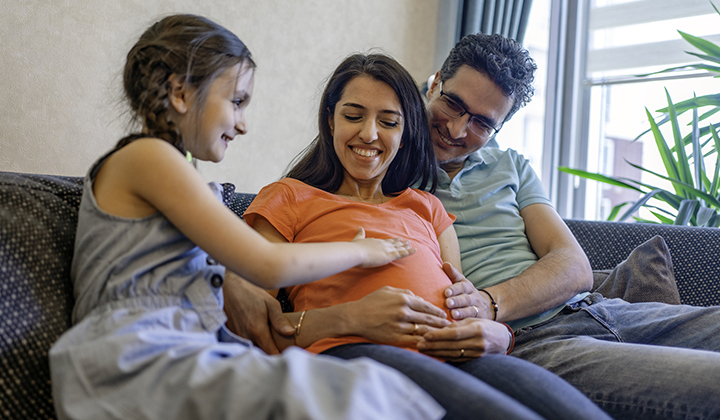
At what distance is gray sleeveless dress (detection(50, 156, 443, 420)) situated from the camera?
0.70 metres

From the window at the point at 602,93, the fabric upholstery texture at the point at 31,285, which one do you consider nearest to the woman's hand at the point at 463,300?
the fabric upholstery texture at the point at 31,285

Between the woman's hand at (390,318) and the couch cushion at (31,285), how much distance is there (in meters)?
0.53

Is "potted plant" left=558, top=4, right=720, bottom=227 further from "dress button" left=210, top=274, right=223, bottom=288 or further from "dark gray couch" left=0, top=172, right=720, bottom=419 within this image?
"dark gray couch" left=0, top=172, right=720, bottom=419

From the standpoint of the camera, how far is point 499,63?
1633mm

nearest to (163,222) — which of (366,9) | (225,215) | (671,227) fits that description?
(225,215)

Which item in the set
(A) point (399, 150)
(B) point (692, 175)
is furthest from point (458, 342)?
(B) point (692, 175)

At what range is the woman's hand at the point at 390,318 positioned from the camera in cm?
104

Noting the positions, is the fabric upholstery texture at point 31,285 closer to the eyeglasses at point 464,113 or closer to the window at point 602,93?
the eyeglasses at point 464,113

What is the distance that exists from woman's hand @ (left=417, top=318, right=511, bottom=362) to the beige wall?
33.7 inches

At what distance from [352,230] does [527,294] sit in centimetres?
49

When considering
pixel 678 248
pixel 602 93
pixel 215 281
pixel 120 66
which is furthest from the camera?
pixel 602 93

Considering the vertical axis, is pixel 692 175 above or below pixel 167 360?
above

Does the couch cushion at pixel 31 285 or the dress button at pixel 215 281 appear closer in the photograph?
the couch cushion at pixel 31 285

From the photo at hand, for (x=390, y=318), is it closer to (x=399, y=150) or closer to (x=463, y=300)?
(x=463, y=300)
